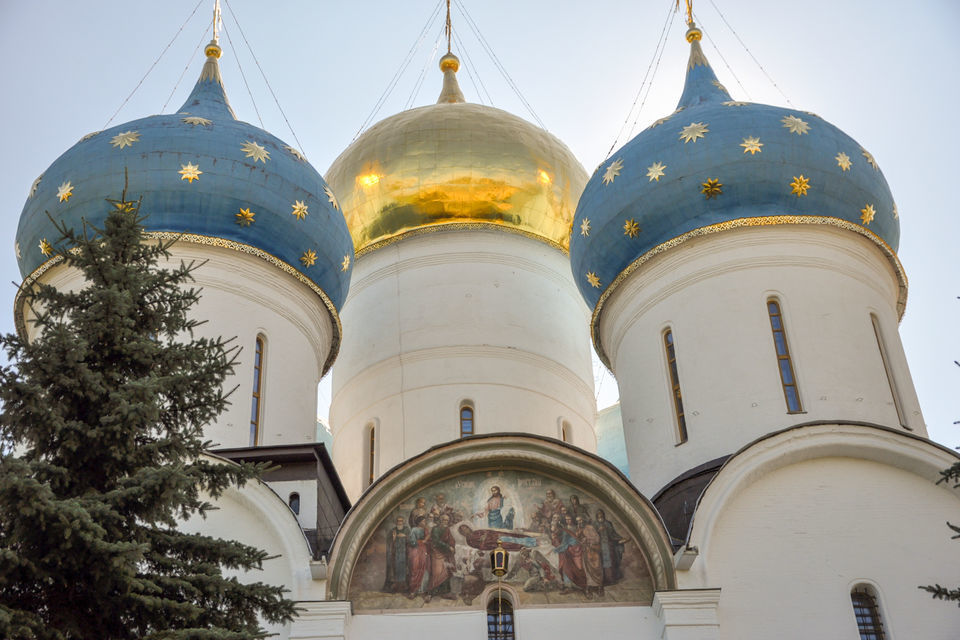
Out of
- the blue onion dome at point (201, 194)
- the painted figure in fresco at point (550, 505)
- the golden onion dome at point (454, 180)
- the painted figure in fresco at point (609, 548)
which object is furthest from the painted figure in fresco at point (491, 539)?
the golden onion dome at point (454, 180)

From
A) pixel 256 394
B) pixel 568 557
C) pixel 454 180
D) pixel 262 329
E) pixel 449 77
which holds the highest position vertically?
pixel 449 77

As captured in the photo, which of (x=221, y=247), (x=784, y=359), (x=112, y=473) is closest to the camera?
(x=112, y=473)

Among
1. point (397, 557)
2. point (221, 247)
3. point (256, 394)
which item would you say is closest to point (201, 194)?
point (221, 247)

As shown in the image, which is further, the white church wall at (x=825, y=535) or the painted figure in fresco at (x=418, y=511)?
the painted figure in fresco at (x=418, y=511)

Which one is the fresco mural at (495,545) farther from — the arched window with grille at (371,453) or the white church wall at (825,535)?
the arched window with grille at (371,453)

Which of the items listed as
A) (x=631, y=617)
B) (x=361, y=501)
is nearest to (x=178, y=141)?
(x=361, y=501)

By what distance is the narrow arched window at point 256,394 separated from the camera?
495 inches

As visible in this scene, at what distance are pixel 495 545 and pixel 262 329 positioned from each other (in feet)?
13.0

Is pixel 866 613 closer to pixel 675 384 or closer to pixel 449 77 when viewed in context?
pixel 675 384

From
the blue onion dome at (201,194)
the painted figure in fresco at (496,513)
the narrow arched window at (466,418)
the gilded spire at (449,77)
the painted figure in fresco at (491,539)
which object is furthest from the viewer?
the gilded spire at (449,77)

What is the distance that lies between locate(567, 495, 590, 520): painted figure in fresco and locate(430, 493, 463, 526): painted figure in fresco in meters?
0.96

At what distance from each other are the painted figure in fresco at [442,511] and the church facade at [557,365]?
0.09 ft

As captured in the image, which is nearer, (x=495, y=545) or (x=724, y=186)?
(x=495, y=545)

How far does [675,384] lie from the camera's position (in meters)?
12.6
